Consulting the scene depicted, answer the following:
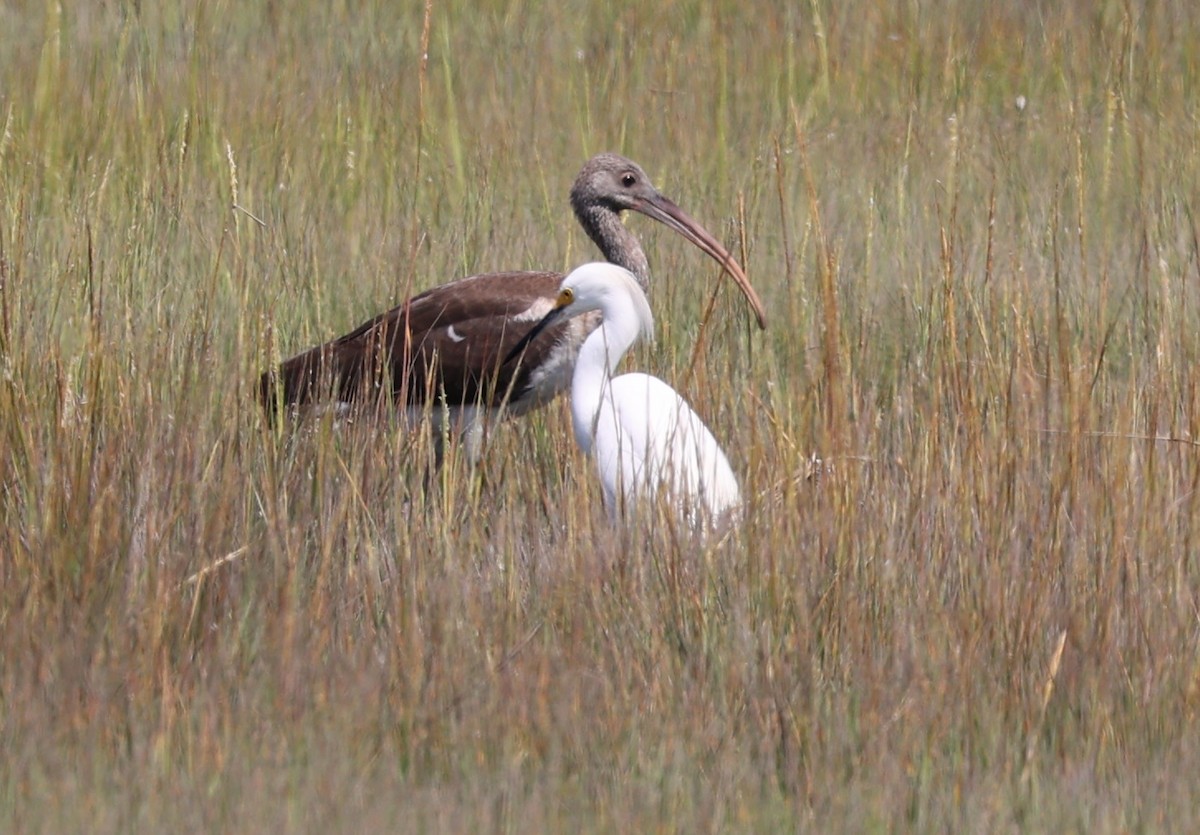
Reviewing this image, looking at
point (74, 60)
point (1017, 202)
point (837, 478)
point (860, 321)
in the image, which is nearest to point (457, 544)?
point (837, 478)

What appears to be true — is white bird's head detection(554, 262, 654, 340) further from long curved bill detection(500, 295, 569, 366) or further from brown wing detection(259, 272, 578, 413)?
brown wing detection(259, 272, 578, 413)

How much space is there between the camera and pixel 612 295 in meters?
4.41

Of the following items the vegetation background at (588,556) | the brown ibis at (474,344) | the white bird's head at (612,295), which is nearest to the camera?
the vegetation background at (588,556)

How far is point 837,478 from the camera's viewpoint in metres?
3.20

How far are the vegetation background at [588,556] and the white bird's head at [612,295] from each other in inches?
9.8

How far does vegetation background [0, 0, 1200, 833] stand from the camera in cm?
253

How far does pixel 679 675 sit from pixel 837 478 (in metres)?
0.56

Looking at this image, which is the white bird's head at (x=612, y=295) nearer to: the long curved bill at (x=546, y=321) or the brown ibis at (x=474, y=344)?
the long curved bill at (x=546, y=321)

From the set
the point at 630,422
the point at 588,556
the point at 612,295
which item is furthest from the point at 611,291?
the point at 588,556

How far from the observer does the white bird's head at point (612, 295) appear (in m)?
4.39

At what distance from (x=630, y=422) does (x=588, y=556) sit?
89 cm

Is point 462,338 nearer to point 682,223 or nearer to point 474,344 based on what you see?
point 474,344

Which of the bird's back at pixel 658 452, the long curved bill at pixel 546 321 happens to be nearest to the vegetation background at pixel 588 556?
the bird's back at pixel 658 452

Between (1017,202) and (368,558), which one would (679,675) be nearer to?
(368,558)
